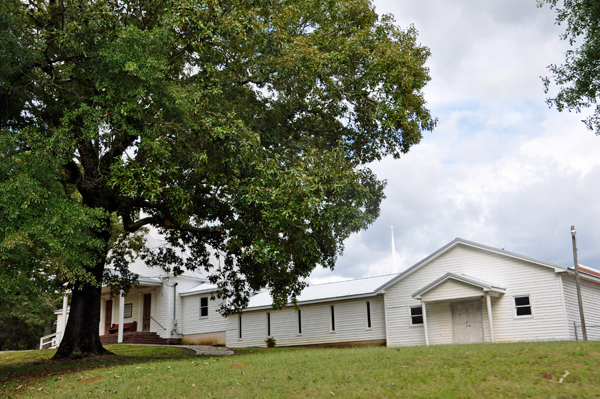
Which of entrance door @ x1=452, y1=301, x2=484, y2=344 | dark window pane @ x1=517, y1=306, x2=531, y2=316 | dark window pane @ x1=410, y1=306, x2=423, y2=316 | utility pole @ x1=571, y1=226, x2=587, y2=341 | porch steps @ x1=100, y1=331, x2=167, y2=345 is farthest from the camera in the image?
porch steps @ x1=100, y1=331, x2=167, y2=345

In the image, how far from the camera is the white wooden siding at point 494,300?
2236cm

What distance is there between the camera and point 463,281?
23594 millimetres

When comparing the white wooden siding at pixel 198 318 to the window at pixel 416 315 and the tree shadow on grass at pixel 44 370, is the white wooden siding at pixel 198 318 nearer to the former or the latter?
the window at pixel 416 315

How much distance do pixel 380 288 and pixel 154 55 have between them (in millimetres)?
17237

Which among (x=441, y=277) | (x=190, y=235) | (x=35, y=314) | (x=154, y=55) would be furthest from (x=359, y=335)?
(x=35, y=314)

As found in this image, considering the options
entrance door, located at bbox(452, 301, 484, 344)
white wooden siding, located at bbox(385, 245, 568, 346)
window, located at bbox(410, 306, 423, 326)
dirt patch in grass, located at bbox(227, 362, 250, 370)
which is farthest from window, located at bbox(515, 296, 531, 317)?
dirt patch in grass, located at bbox(227, 362, 250, 370)

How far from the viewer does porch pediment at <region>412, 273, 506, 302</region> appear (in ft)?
75.5

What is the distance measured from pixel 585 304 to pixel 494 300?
4.26m

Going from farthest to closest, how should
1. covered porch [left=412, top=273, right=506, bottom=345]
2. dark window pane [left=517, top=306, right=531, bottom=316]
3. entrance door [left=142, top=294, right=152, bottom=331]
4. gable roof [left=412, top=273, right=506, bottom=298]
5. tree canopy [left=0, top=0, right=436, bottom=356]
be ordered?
entrance door [left=142, top=294, right=152, bottom=331] → covered porch [left=412, top=273, right=506, bottom=345] → dark window pane [left=517, top=306, right=531, bottom=316] → gable roof [left=412, top=273, right=506, bottom=298] → tree canopy [left=0, top=0, right=436, bottom=356]

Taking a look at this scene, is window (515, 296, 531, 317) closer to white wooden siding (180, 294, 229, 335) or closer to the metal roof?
white wooden siding (180, 294, 229, 335)

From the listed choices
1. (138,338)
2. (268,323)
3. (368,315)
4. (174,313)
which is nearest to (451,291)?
(368,315)

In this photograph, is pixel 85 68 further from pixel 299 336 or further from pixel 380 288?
pixel 299 336

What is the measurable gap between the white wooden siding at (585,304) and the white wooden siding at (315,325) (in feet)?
29.0

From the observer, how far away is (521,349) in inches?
504
